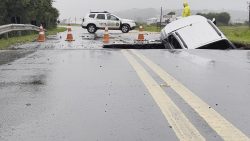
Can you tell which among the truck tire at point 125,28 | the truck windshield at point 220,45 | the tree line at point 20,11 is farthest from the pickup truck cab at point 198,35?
the truck tire at point 125,28

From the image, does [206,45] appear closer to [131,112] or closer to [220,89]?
[220,89]

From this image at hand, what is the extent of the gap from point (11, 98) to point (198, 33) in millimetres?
11316

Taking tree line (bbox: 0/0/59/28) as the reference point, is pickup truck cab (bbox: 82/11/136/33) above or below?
below

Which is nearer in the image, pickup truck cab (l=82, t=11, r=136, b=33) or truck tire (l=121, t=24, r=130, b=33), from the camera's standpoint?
pickup truck cab (l=82, t=11, r=136, b=33)

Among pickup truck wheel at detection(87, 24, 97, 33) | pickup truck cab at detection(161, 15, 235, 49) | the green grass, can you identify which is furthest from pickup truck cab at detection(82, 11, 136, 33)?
pickup truck cab at detection(161, 15, 235, 49)

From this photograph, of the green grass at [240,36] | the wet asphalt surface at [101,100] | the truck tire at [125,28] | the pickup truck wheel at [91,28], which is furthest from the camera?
the truck tire at [125,28]

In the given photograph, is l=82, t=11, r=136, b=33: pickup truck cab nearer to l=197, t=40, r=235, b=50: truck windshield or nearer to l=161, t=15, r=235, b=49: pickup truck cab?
l=161, t=15, r=235, b=49: pickup truck cab

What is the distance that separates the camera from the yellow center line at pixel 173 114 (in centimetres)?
464

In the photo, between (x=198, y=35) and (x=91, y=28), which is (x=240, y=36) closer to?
(x=198, y=35)

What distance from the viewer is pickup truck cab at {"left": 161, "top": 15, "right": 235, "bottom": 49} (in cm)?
1702

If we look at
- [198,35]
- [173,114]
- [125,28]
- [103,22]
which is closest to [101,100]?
[173,114]

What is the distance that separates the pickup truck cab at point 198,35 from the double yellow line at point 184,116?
8.61 metres

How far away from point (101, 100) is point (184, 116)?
1379mm

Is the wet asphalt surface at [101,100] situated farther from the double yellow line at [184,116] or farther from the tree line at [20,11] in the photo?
the tree line at [20,11]
